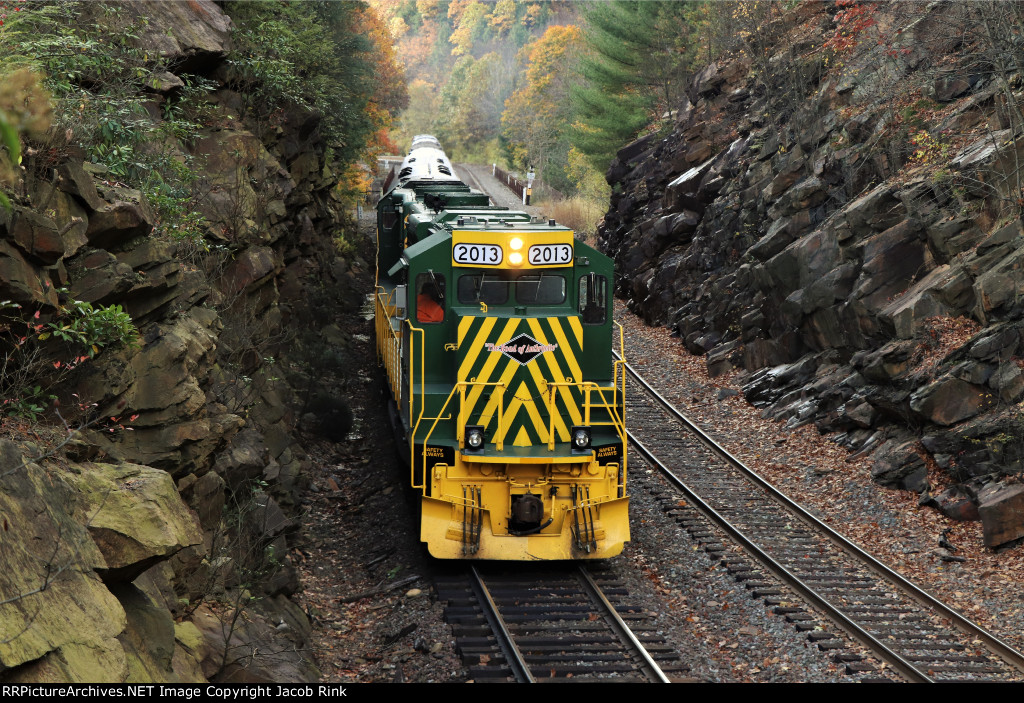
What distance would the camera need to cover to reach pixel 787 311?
17828mm

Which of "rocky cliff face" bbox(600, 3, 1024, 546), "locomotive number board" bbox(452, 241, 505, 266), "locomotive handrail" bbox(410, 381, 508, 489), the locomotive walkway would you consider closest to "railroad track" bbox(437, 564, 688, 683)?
"locomotive handrail" bbox(410, 381, 508, 489)

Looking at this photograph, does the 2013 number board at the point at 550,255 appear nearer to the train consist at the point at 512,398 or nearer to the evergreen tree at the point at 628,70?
the train consist at the point at 512,398

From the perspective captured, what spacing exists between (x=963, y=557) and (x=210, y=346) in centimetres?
940

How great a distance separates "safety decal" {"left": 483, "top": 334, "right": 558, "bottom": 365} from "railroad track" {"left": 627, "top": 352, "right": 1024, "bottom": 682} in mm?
3566

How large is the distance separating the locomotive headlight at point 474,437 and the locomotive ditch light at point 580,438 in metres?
1.10

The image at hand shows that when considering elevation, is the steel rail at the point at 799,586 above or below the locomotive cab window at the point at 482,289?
below


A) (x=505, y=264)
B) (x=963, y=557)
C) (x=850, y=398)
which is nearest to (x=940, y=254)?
(x=850, y=398)

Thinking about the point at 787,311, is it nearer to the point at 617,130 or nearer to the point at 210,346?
the point at 210,346

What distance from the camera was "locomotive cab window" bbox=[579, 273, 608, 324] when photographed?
1105cm

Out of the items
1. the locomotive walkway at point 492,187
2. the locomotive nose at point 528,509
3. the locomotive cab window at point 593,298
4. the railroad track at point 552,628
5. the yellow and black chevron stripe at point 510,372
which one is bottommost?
the railroad track at point 552,628

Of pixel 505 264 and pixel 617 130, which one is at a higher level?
pixel 617 130

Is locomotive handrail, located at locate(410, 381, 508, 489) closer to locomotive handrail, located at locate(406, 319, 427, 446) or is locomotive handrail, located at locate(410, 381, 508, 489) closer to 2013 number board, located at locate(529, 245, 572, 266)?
locomotive handrail, located at locate(406, 319, 427, 446)

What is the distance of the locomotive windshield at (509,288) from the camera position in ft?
35.8

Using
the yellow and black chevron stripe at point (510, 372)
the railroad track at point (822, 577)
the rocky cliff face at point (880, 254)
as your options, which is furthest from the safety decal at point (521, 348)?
the rocky cliff face at point (880, 254)
